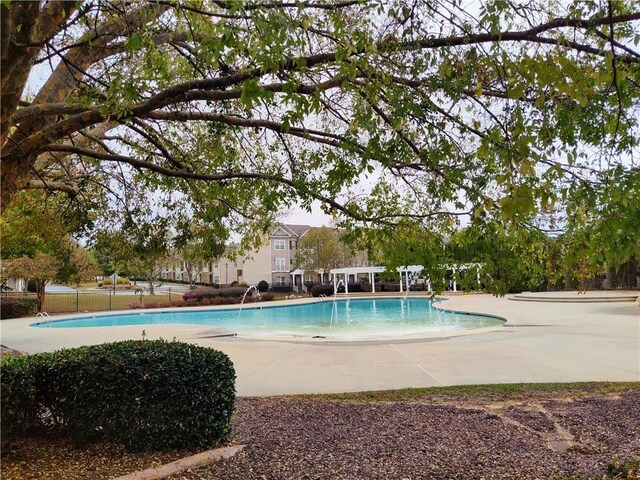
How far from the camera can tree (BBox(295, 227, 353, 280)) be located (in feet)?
157

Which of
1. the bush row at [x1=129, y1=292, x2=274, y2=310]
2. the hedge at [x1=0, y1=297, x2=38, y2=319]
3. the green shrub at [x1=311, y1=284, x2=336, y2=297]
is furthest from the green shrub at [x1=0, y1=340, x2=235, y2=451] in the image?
the green shrub at [x1=311, y1=284, x2=336, y2=297]

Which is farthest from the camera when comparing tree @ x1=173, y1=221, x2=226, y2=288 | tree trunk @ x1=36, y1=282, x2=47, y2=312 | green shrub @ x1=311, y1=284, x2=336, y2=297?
green shrub @ x1=311, y1=284, x2=336, y2=297

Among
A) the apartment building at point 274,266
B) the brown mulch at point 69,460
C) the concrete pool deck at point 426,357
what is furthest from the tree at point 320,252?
the brown mulch at point 69,460

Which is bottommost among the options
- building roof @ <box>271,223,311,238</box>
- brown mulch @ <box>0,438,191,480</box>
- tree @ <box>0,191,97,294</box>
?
brown mulch @ <box>0,438,191,480</box>

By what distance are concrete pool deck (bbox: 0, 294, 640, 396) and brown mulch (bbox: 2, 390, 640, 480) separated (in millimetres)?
1384

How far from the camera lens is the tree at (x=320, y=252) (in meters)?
48.0

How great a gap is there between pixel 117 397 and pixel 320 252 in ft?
144

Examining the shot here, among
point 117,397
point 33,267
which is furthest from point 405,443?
point 33,267

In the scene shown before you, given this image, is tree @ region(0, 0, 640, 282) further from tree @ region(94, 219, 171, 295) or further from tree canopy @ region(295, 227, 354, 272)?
tree canopy @ region(295, 227, 354, 272)

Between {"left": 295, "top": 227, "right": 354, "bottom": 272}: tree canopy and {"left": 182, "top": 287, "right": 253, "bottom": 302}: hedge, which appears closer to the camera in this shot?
{"left": 182, "top": 287, "right": 253, "bottom": 302}: hedge

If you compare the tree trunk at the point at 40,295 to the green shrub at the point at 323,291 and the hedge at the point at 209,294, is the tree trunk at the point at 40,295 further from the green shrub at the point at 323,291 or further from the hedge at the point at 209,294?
the green shrub at the point at 323,291

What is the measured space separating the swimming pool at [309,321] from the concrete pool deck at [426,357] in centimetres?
214

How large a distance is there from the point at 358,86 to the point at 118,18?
2796 mm

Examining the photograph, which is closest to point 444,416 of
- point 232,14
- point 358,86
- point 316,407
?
point 316,407
